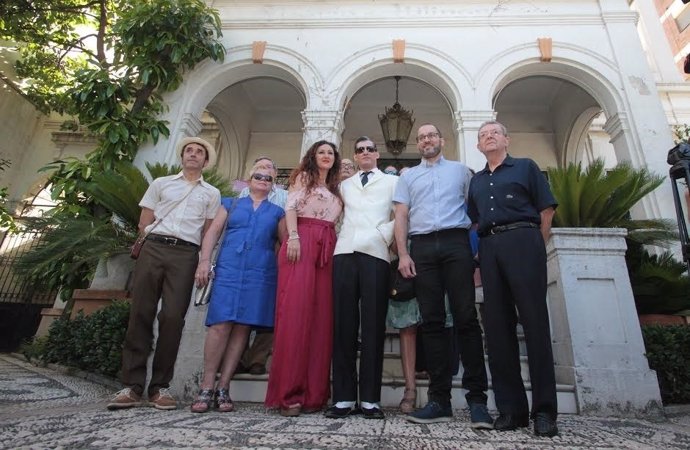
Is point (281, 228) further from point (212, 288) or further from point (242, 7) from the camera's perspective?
point (242, 7)

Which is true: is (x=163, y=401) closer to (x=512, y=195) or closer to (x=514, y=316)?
(x=514, y=316)

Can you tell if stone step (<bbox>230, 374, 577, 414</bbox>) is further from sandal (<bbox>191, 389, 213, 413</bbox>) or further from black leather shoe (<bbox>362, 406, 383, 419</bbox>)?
black leather shoe (<bbox>362, 406, 383, 419</bbox>)

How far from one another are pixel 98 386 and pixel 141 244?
1.93 metres

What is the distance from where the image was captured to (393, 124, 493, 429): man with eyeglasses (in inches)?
95.1

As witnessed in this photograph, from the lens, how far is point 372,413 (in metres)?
2.44

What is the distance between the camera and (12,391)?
332 cm

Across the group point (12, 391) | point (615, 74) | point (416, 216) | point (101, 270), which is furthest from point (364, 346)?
point (615, 74)

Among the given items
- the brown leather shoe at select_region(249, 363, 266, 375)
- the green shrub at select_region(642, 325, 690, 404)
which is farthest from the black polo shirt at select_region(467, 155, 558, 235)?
the brown leather shoe at select_region(249, 363, 266, 375)

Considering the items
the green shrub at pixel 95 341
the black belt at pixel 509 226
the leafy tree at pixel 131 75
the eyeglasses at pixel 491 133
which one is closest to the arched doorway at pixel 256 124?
the leafy tree at pixel 131 75

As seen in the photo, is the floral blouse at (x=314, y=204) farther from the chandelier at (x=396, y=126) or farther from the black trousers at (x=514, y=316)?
the chandelier at (x=396, y=126)

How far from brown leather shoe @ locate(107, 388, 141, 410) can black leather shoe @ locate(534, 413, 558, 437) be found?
8.22 feet

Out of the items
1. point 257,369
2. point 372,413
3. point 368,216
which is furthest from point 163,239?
point 372,413

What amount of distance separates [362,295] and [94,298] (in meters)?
4.02

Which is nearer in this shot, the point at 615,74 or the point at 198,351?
the point at 198,351
